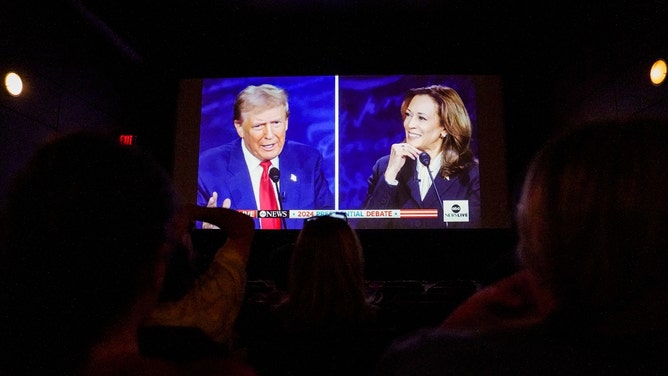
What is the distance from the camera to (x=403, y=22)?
444cm

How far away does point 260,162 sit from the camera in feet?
15.0

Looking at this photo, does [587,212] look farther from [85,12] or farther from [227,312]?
[85,12]

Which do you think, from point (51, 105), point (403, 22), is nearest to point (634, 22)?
point (403, 22)

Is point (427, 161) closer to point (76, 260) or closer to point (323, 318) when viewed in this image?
point (323, 318)

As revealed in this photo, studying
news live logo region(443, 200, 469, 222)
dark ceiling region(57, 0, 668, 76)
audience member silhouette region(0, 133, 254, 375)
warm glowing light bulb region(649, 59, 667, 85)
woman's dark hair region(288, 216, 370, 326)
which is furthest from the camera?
news live logo region(443, 200, 469, 222)

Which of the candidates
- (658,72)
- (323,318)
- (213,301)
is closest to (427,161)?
(658,72)

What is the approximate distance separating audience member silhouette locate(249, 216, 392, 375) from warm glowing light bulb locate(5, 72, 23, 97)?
2.51 metres

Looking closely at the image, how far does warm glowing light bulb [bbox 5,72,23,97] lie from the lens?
123 inches

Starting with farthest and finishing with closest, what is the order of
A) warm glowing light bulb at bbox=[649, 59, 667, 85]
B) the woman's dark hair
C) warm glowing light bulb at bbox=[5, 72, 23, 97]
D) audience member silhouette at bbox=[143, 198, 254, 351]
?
warm glowing light bulb at bbox=[5, 72, 23, 97] < warm glowing light bulb at bbox=[649, 59, 667, 85] < the woman's dark hair < audience member silhouette at bbox=[143, 198, 254, 351]

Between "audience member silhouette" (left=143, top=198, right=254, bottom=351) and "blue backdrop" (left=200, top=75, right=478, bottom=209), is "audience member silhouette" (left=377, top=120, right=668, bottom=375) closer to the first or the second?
"audience member silhouette" (left=143, top=198, right=254, bottom=351)

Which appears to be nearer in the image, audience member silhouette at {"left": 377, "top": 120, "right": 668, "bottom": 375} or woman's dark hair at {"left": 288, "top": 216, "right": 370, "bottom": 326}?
audience member silhouette at {"left": 377, "top": 120, "right": 668, "bottom": 375}

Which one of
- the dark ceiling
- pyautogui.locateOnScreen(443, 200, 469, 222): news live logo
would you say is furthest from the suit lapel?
pyautogui.locateOnScreen(443, 200, 469, 222): news live logo

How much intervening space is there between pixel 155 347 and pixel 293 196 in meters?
3.68

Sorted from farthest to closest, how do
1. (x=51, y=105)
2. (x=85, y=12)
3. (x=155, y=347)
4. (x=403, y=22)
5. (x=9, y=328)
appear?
(x=403, y=22) < (x=85, y=12) < (x=51, y=105) < (x=155, y=347) < (x=9, y=328)
